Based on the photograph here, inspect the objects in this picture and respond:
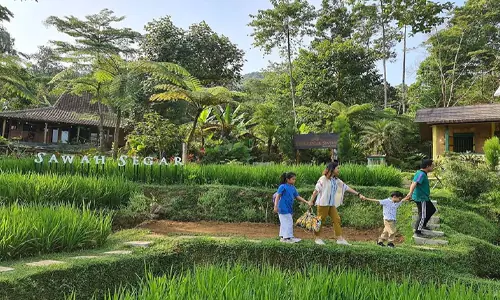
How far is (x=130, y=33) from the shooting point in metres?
33.3

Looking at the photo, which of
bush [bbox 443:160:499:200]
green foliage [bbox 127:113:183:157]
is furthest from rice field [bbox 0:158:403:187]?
green foliage [bbox 127:113:183:157]

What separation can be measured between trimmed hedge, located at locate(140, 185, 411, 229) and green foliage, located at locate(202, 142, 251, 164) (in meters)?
6.76

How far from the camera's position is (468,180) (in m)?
9.64

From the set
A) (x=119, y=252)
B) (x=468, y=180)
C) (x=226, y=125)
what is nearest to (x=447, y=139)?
(x=468, y=180)

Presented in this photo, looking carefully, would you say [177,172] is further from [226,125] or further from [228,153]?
[226,125]

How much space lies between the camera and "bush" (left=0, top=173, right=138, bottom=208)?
259 inches

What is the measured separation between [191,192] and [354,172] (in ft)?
12.4

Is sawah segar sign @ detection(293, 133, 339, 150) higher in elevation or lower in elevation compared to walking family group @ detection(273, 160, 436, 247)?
higher

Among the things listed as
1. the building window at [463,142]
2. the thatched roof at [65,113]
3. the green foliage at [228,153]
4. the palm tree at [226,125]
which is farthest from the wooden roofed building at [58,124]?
the building window at [463,142]

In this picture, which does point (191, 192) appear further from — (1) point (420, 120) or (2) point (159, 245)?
(1) point (420, 120)

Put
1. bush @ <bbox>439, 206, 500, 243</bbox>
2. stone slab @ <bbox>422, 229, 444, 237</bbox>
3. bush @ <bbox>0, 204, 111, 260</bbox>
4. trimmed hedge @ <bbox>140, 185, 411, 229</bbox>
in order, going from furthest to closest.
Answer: trimmed hedge @ <bbox>140, 185, 411, 229</bbox> < bush @ <bbox>439, 206, 500, 243</bbox> < stone slab @ <bbox>422, 229, 444, 237</bbox> < bush @ <bbox>0, 204, 111, 260</bbox>

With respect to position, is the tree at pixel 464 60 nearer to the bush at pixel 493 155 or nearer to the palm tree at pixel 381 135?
the palm tree at pixel 381 135

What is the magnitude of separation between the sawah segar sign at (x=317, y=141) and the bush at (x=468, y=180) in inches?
132

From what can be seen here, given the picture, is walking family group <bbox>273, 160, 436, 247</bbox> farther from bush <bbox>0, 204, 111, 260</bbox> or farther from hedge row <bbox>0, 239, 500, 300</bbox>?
bush <bbox>0, 204, 111, 260</bbox>
